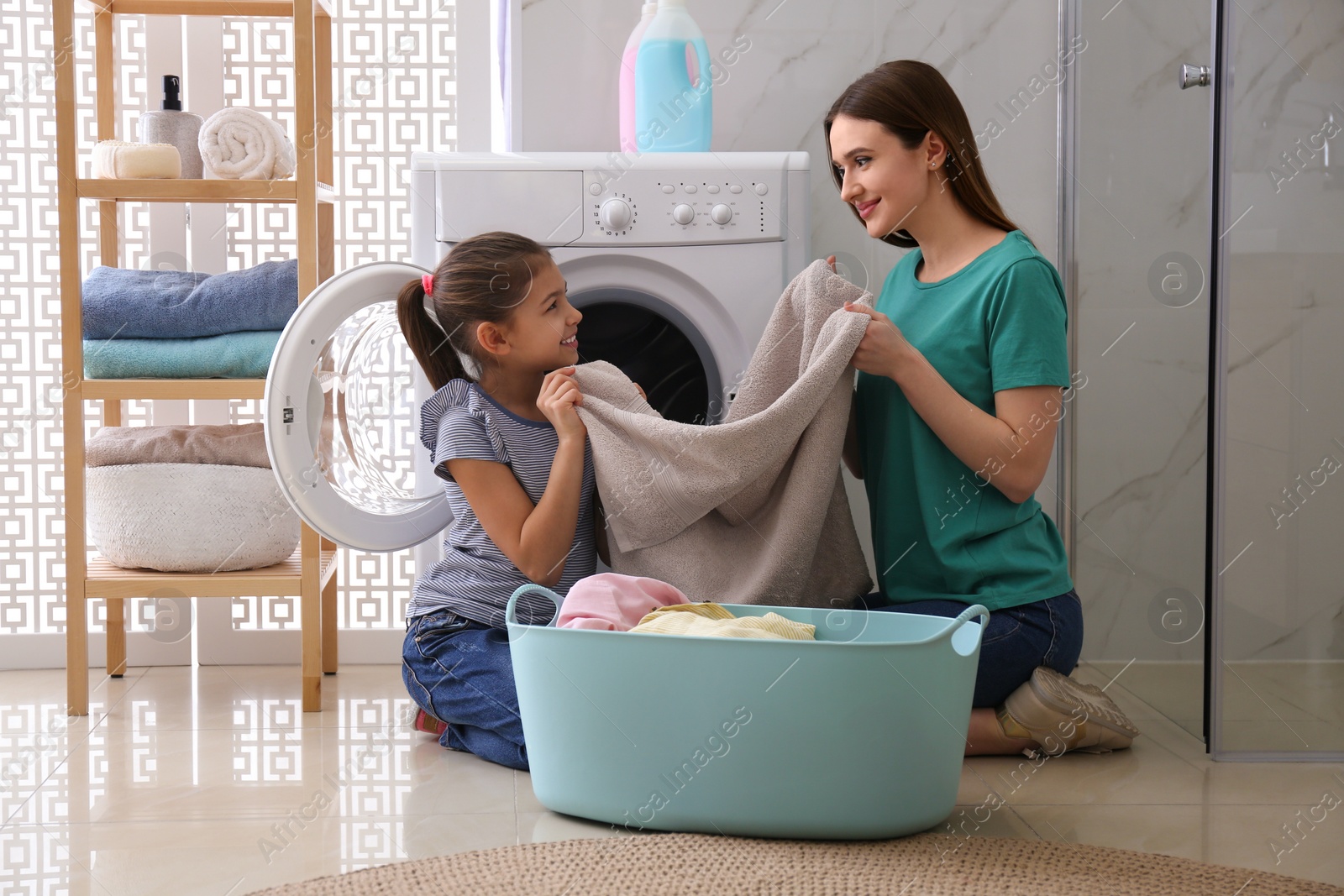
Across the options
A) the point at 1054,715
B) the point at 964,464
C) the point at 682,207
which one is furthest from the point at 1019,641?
the point at 682,207

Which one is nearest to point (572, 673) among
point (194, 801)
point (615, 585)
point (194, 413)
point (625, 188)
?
point (615, 585)

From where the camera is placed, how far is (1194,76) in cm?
156

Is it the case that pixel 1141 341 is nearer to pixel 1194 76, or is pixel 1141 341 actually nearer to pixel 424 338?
pixel 1194 76

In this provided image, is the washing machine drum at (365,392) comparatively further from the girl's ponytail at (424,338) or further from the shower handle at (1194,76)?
the shower handle at (1194,76)

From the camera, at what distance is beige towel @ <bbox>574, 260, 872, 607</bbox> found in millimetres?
1375

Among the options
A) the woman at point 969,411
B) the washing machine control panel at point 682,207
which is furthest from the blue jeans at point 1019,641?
the washing machine control panel at point 682,207

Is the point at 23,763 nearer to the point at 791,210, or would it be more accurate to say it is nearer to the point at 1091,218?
the point at 791,210

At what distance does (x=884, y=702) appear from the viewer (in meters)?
1.06

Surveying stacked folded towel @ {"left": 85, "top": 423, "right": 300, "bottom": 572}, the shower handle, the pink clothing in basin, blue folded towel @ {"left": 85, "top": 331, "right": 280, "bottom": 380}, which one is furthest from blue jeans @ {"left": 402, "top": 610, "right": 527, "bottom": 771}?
the shower handle

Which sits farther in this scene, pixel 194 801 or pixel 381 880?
pixel 194 801

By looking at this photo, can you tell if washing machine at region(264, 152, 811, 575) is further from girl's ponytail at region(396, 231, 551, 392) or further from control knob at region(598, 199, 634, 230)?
girl's ponytail at region(396, 231, 551, 392)

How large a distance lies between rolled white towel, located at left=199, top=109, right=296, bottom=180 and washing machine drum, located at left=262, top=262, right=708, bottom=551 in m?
0.27

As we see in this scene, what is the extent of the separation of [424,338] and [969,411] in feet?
2.38

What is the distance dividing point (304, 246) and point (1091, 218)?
1.31 m
